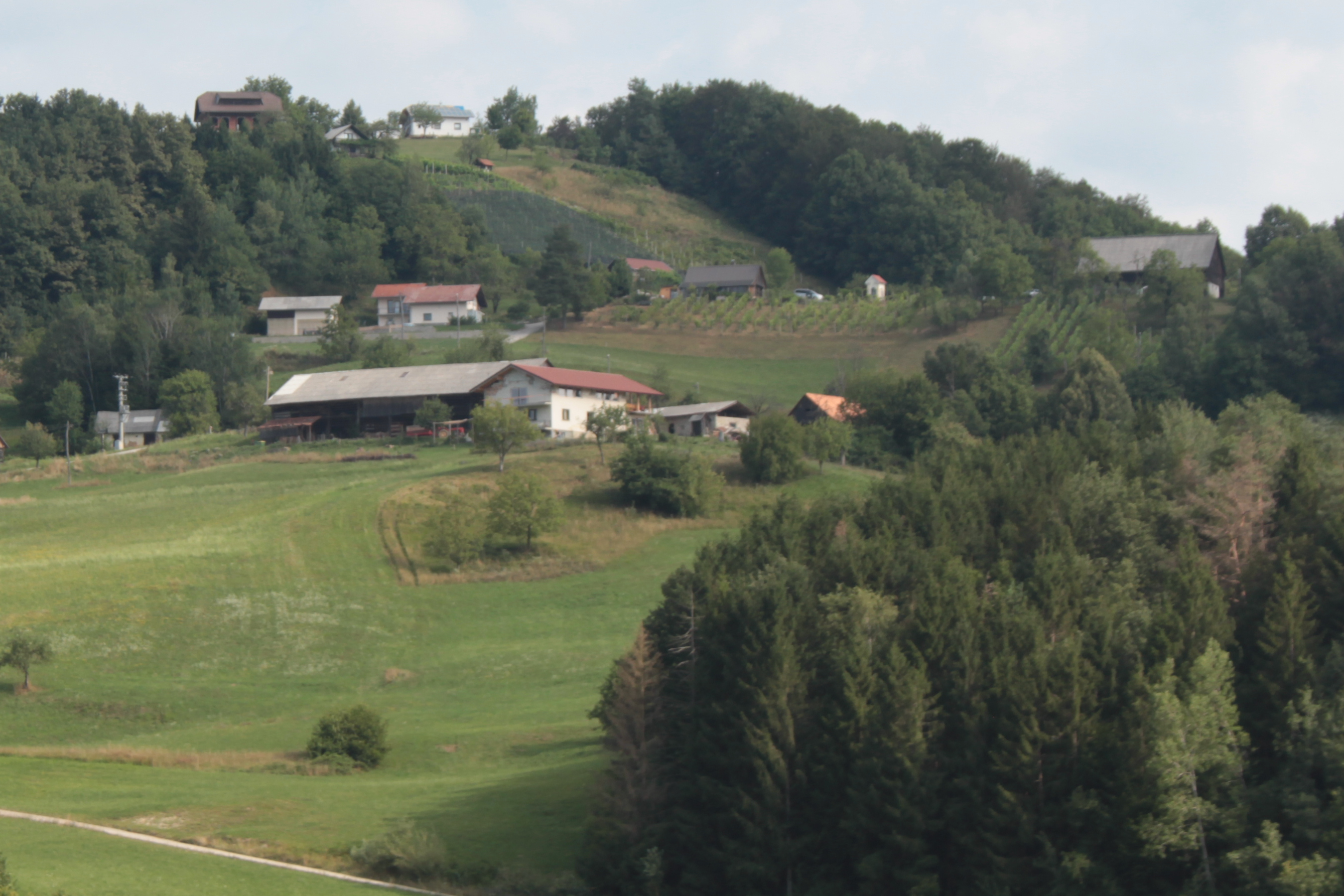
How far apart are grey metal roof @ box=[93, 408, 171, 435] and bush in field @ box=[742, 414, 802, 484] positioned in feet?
162

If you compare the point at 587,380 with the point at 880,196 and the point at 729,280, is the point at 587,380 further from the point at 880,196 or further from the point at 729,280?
the point at 880,196

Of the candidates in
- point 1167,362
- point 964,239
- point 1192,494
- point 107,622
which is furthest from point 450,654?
point 964,239

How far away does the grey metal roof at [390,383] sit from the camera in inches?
3723

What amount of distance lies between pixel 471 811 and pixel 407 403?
2368 inches

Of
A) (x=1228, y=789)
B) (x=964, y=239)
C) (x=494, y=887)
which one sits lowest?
(x=494, y=887)

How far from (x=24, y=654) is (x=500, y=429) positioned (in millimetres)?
33282

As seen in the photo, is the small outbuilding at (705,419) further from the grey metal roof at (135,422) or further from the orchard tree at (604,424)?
the grey metal roof at (135,422)

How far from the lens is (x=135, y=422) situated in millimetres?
104688

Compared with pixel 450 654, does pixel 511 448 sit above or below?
above

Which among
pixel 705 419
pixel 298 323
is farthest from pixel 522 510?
pixel 298 323

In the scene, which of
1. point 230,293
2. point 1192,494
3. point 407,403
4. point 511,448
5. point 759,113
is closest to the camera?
point 1192,494

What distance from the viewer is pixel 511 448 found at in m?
79.9

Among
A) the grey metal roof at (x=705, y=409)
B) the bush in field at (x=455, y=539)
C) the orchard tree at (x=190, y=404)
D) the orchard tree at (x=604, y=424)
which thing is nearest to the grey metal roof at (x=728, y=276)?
the grey metal roof at (x=705, y=409)

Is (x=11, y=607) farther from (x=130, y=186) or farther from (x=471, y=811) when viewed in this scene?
(x=130, y=186)
